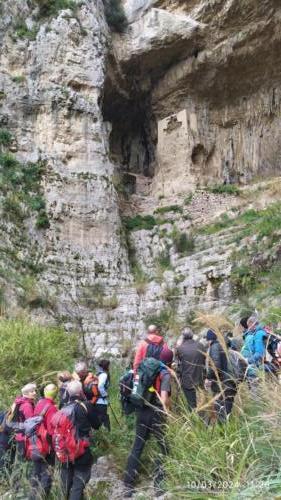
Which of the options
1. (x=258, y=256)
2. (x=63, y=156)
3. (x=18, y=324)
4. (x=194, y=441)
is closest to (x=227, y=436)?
(x=194, y=441)

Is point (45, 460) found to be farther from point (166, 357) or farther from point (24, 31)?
point (24, 31)

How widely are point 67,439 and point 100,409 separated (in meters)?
1.02

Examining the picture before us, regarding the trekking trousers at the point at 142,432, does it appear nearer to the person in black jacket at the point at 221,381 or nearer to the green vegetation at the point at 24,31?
the person in black jacket at the point at 221,381

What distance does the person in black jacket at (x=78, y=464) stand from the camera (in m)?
4.38

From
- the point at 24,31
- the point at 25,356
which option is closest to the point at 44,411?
the point at 25,356

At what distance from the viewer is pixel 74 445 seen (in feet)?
14.2

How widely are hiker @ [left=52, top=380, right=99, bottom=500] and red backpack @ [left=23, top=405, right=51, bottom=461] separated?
0.72ft

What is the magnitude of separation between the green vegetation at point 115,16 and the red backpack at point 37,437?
65.0 feet

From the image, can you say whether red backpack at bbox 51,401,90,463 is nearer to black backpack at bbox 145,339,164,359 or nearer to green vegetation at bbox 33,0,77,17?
black backpack at bbox 145,339,164,359

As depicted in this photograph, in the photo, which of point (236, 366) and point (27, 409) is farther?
point (27, 409)

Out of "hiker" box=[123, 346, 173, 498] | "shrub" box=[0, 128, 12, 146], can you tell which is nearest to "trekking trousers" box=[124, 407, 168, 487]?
A: "hiker" box=[123, 346, 173, 498]

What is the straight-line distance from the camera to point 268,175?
22234 mm

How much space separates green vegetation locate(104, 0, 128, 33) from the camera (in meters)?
21.4

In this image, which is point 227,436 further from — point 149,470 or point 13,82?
point 13,82
